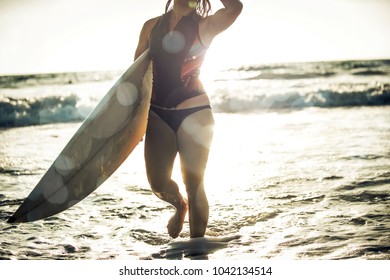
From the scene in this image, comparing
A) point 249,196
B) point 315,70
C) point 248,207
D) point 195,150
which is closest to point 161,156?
point 195,150

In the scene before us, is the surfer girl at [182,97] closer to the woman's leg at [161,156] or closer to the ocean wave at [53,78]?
the woman's leg at [161,156]

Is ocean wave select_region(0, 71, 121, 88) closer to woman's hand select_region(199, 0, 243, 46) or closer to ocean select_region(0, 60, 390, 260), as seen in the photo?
ocean select_region(0, 60, 390, 260)

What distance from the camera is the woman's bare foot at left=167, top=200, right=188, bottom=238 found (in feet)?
7.33

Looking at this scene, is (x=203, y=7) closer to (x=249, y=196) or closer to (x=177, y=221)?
(x=177, y=221)

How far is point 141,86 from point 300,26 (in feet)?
13.9

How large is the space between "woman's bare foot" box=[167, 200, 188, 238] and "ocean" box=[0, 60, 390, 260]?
80mm

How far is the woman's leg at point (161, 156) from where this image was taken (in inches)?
79.5

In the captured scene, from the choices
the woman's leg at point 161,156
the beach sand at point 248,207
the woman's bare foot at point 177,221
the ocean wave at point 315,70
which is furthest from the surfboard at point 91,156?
the ocean wave at point 315,70

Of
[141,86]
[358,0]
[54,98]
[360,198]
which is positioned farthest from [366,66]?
[141,86]

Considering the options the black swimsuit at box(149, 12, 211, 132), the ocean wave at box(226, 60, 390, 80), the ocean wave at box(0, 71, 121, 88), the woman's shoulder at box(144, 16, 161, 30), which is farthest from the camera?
the ocean wave at box(226, 60, 390, 80)

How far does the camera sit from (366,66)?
466 inches

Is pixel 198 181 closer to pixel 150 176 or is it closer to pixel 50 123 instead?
pixel 150 176

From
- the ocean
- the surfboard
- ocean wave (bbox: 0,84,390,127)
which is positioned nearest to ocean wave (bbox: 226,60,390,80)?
ocean wave (bbox: 0,84,390,127)

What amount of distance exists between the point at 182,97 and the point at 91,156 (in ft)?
2.24
